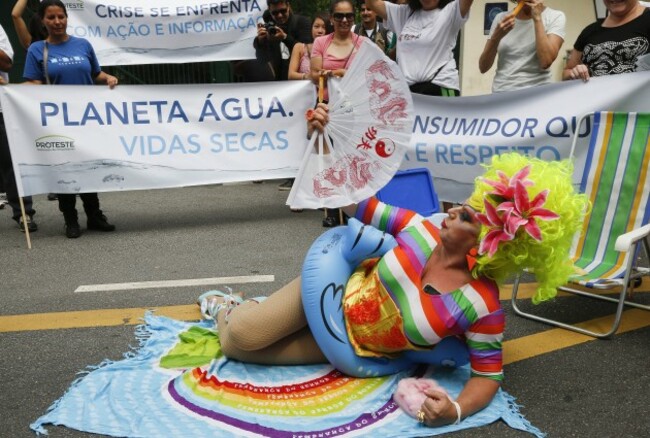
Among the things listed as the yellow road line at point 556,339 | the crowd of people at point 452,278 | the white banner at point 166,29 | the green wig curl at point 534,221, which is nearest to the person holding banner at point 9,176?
the white banner at point 166,29

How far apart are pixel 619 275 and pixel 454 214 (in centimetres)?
137

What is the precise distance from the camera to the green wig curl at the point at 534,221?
219 centimetres

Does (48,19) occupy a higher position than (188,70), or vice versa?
(48,19)

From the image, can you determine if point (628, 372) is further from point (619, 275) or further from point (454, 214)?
point (454, 214)

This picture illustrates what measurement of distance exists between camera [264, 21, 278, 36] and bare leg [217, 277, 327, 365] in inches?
170

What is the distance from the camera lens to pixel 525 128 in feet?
15.1

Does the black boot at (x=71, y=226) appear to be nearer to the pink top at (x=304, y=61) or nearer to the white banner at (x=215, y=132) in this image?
the white banner at (x=215, y=132)

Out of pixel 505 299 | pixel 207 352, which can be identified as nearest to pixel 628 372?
pixel 505 299

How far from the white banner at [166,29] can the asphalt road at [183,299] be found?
1652mm

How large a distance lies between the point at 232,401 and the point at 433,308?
0.91m

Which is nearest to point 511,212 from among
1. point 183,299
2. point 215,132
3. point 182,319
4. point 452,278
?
point 452,278

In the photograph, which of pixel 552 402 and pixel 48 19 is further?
pixel 48 19

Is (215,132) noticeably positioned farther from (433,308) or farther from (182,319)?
(433,308)

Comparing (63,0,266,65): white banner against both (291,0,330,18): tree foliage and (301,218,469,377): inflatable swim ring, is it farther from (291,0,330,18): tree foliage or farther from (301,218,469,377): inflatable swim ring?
(291,0,330,18): tree foliage
